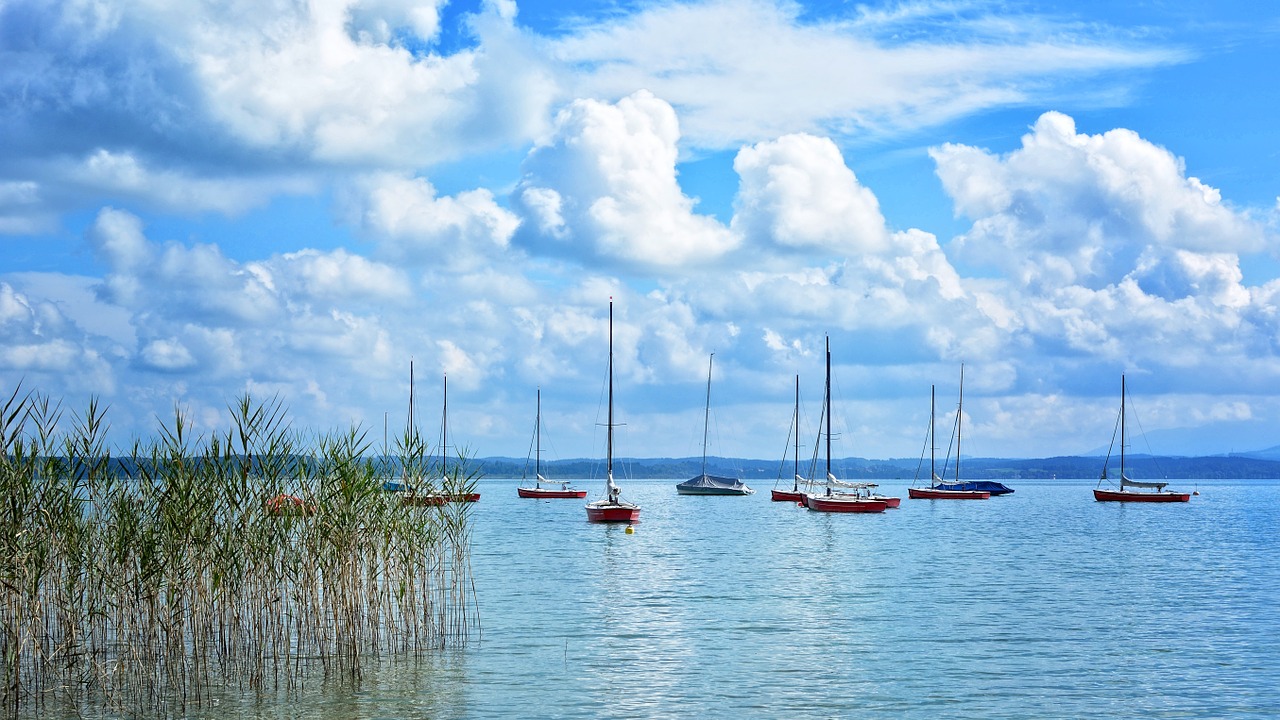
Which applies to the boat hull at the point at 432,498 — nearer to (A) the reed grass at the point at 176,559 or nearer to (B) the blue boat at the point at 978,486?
(A) the reed grass at the point at 176,559

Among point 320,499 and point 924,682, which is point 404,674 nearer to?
point 320,499

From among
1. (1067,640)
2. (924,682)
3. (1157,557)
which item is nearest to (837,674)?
(924,682)

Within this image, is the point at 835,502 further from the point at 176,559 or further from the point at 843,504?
the point at 176,559

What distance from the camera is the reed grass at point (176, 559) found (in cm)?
2050

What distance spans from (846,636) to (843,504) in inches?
2368

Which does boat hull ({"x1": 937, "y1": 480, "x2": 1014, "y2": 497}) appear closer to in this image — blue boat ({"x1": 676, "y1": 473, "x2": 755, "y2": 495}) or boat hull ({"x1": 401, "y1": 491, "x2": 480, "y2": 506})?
blue boat ({"x1": 676, "y1": 473, "x2": 755, "y2": 495})

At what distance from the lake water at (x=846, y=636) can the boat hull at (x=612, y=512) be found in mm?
9482

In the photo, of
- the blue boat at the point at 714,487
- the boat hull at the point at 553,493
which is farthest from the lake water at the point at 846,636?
the blue boat at the point at 714,487

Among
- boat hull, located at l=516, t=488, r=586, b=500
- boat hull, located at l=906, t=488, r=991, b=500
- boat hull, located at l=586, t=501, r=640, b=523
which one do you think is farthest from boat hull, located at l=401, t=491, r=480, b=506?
boat hull, located at l=906, t=488, r=991, b=500

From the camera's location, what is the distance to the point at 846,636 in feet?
103

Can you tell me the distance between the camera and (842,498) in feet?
306

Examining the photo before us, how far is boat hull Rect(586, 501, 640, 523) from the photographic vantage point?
75.4 meters

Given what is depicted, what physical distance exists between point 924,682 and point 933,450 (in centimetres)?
11166

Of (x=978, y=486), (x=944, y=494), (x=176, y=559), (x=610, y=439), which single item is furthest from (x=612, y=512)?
(x=978, y=486)
